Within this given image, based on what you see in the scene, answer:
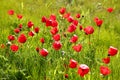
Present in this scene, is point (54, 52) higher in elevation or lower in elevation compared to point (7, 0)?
lower

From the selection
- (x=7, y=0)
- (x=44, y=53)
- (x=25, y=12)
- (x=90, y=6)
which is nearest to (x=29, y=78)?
(x=44, y=53)

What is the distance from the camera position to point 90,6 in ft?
25.4

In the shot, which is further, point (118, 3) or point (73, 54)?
point (118, 3)

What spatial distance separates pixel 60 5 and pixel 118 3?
4.67 feet

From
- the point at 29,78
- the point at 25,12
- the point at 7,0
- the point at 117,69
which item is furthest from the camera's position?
the point at 7,0

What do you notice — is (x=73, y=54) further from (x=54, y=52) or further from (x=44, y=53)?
(x=44, y=53)

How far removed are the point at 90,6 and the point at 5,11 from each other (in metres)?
2.45

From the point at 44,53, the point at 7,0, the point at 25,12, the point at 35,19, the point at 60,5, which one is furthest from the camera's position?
the point at 60,5

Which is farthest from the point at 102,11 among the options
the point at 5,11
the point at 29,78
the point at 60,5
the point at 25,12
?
the point at 29,78

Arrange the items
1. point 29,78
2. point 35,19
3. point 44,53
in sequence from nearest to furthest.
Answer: point 44,53 < point 29,78 < point 35,19

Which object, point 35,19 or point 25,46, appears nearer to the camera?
point 25,46

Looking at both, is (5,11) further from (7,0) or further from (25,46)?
(25,46)

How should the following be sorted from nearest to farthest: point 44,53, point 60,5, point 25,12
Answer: point 44,53
point 25,12
point 60,5

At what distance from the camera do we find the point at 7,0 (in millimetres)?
7102
